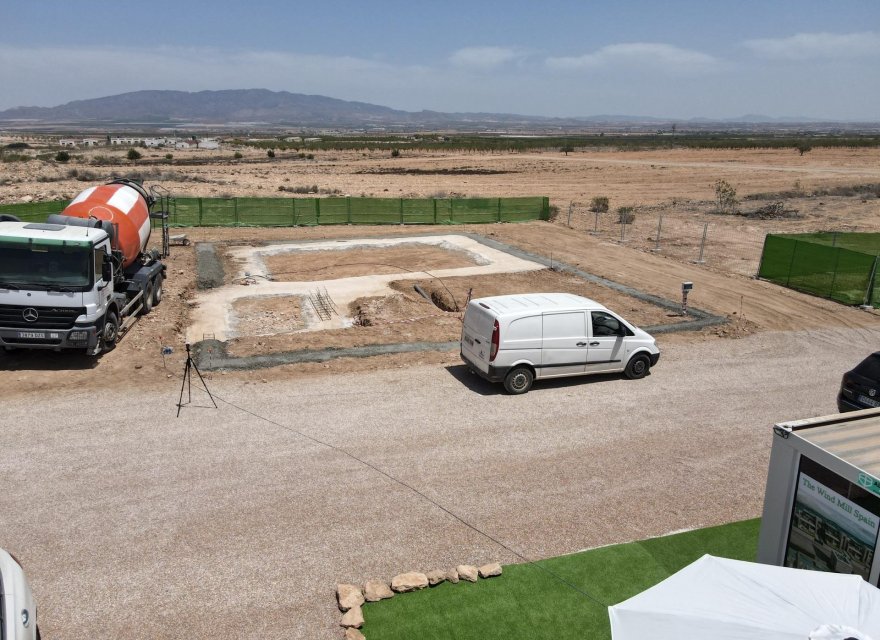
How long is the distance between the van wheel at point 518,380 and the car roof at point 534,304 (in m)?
1.26

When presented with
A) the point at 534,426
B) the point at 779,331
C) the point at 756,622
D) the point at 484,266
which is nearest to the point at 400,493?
the point at 534,426

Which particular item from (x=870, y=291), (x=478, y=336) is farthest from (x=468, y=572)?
(x=870, y=291)

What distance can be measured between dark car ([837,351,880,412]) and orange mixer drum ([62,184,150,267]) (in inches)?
668

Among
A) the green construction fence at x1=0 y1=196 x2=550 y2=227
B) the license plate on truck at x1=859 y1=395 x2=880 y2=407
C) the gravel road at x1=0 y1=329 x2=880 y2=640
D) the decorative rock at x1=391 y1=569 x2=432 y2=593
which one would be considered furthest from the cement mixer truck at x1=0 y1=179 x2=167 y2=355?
the green construction fence at x1=0 y1=196 x2=550 y2=227

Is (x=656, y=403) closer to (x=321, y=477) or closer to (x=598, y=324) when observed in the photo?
(x=598, y=324)

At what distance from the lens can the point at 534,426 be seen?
12836 millimetres

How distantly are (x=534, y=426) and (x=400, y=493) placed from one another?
11.8 feet

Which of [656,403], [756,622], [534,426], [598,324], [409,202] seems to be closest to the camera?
[756,622]

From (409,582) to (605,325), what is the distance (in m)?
8.67

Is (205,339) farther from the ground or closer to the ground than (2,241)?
closer to the ground

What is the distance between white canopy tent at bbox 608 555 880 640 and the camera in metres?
4.66

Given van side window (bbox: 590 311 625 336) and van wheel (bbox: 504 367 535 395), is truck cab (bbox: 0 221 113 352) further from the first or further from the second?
van side window (bbox: 590 311 625 336)

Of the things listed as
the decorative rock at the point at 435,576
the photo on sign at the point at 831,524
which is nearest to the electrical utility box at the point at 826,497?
the photo on sign at the point at 831,524

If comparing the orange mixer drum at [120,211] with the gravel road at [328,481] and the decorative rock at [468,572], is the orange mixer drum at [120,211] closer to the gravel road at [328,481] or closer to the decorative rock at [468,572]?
the gravel road at [328,481]
